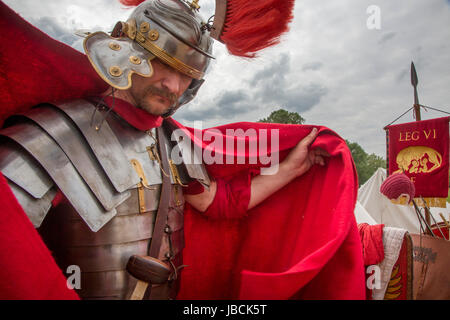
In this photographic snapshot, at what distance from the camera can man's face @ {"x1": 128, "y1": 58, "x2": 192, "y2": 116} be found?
1.36 m

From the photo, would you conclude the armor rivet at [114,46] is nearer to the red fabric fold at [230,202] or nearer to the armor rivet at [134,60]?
the armor rivet at [134,60]

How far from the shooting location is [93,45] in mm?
1211

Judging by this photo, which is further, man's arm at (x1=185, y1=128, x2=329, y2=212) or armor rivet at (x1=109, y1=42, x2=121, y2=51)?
man's arm at (x1=185, y1=128, x2=329, y2=212)

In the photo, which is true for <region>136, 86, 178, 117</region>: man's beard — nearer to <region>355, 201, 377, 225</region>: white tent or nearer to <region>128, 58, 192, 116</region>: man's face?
<region>128, 58, 192, 116</region>: man's face

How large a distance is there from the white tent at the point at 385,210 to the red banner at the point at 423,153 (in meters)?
2.18

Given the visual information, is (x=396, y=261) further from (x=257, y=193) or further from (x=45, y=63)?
(x=45, y=63)

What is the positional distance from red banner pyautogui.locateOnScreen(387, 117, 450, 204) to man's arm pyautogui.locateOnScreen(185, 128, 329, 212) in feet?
12.4

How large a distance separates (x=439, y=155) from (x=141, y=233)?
5364mm

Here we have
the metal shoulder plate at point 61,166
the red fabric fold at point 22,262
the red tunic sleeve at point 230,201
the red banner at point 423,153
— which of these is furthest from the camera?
the red banner at point 423,153

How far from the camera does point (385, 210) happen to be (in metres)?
7.09

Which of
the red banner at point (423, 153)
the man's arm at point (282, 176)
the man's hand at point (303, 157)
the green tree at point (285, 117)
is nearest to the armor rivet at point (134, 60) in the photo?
the man's arm at point (282, 176)

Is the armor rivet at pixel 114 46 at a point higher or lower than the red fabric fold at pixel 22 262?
higher

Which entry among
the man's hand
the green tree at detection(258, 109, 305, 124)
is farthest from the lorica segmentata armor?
the green tree at detection(258, 109, 305, 124)

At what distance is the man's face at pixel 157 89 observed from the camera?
4.45ft
